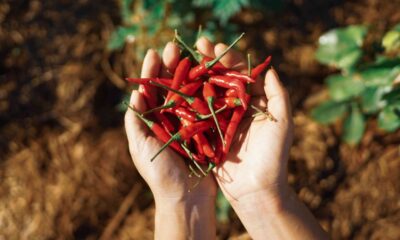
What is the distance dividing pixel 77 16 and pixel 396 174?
3144mm

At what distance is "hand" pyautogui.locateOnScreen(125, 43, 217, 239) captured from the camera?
9.10 ft

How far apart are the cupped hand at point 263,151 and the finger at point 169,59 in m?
→ 0.59

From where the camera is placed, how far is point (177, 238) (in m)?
2.81

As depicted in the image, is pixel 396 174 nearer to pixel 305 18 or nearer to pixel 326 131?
pixel 326 131

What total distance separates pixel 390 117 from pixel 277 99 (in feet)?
3.87

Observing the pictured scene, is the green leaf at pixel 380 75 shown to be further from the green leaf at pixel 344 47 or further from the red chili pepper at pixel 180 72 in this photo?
the red chili pepper at pixel 180 72

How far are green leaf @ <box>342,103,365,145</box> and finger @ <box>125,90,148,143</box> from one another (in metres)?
1.63

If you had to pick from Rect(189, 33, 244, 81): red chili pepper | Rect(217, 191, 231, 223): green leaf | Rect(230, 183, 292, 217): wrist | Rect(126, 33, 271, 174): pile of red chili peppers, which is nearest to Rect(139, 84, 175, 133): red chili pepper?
Rect(126, 33, 271, 174): pile of red chili peppers

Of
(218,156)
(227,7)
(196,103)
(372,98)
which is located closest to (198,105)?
(196,103)

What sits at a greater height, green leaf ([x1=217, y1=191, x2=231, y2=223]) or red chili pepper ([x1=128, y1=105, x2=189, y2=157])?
red chili pepper ([x1=128, y1=105, x2=189, y2=157])

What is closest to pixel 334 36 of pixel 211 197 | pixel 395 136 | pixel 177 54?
pixel 395 136

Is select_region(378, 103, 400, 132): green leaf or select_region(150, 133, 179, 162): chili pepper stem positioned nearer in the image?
select_region(150, 133, 179, 162): chili pepper stem

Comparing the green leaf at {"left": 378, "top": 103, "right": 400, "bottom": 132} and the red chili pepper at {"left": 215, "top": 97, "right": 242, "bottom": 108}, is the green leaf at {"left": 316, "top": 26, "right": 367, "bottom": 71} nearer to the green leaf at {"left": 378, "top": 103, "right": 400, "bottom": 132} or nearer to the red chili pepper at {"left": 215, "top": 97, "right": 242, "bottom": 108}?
the green leaf at {"left": 378, "top": 103, "right": 400, "bottom": 132}

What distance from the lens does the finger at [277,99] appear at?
267 centimetres
